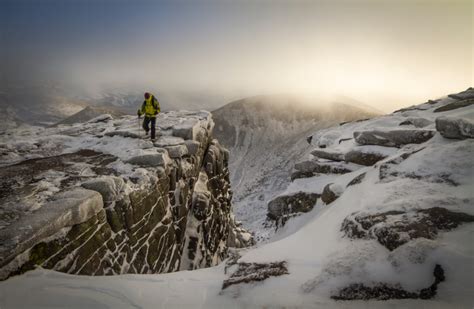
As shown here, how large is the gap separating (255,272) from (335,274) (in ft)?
7.72

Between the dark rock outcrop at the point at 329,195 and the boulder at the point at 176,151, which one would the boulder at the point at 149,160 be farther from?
the dark rock outcrop at the point at 329,195

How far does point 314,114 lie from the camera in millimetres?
145500

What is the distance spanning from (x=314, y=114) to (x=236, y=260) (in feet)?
479

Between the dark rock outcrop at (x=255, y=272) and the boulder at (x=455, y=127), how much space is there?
10197mm

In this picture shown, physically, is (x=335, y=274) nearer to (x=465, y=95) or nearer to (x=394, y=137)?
(x=394, y=137)

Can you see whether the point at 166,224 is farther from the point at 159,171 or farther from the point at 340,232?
the point at 340,232

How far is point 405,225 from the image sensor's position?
23.7 ft

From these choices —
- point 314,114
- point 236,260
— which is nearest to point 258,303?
point 236,260

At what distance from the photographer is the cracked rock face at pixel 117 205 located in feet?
28.6

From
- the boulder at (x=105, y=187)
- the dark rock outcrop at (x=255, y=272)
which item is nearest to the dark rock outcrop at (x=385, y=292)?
the dark rock outcrop at (x=255, y=272)

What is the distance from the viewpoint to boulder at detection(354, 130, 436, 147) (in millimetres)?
15384

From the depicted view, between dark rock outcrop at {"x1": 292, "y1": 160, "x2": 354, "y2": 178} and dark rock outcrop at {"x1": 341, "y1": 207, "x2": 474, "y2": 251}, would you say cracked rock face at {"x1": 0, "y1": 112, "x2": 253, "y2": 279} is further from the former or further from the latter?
dark rock outcrop at {"x1": 341, "y1": 207, "x2": 474, "y2": 251}

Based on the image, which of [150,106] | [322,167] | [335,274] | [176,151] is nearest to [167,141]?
[176,151]

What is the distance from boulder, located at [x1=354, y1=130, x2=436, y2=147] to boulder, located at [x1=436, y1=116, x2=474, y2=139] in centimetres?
284
